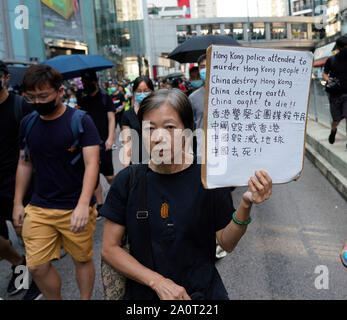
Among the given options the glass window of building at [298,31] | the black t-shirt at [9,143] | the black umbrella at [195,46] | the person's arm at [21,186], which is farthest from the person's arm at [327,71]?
the glass window of building at [298,31]

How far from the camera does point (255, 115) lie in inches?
61.3

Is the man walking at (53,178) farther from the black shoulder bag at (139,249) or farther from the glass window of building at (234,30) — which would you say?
the glass window of building at (234,30)

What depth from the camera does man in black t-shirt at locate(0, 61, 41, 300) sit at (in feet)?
10.3

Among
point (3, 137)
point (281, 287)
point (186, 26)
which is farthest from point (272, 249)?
point (186, 26)

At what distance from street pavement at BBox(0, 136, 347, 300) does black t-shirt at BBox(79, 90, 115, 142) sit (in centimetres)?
141

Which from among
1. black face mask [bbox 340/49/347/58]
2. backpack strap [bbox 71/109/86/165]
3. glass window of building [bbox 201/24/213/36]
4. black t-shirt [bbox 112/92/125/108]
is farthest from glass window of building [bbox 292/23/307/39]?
backpack strap [bbox 71/109/86/165]

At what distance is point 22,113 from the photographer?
317cm

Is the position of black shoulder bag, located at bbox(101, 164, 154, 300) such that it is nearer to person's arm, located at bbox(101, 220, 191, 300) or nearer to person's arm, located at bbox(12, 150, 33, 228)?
person's arm, located at bbox(101, 220, 191, 300)

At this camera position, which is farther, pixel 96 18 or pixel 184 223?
pixel 96 18

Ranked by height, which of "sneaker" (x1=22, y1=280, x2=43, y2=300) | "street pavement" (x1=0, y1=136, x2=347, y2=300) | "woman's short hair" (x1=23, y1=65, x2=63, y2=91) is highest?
"woman's short hair" (x1=23, y1=65, x2=63, y2=91)

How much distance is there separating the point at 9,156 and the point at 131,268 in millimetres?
2069

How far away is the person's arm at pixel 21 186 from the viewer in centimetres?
279

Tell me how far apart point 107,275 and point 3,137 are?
189cm
